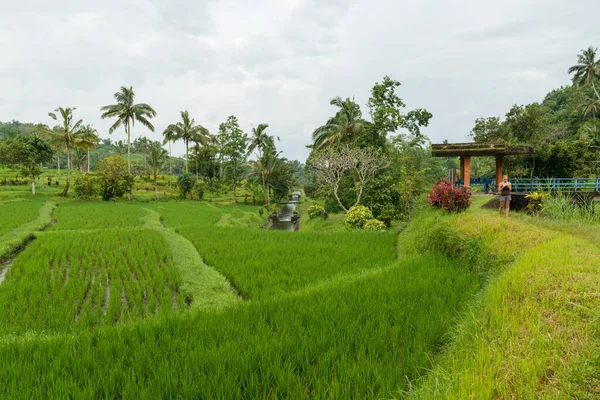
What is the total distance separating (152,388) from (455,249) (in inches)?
275

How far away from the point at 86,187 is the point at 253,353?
102 feet

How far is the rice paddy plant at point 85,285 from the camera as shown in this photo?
504 centimetres

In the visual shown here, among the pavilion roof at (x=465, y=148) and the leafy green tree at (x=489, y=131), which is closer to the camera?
the pavilion roof at (x=465, y=148)

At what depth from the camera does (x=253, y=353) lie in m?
3.16

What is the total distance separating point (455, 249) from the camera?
24.3 feet

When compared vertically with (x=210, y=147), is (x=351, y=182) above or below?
below

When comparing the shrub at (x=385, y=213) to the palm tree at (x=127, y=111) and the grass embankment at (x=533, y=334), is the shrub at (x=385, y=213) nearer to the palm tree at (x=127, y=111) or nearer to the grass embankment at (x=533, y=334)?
the grass embankment at (x=533, y=334)

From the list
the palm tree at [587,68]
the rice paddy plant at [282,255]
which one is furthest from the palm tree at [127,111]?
the palm tree at [587,68]

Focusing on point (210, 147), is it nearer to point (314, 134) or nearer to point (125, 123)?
point (125, 123)

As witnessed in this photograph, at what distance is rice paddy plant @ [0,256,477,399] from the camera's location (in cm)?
268

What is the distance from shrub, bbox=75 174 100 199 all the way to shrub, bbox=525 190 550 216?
3233 cm

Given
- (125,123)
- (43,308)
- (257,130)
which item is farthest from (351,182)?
(125,123)

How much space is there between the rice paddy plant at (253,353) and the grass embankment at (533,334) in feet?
1.45

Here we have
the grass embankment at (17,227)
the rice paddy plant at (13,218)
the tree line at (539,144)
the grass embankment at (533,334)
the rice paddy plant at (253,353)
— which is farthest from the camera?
the tree line at (539,144)
